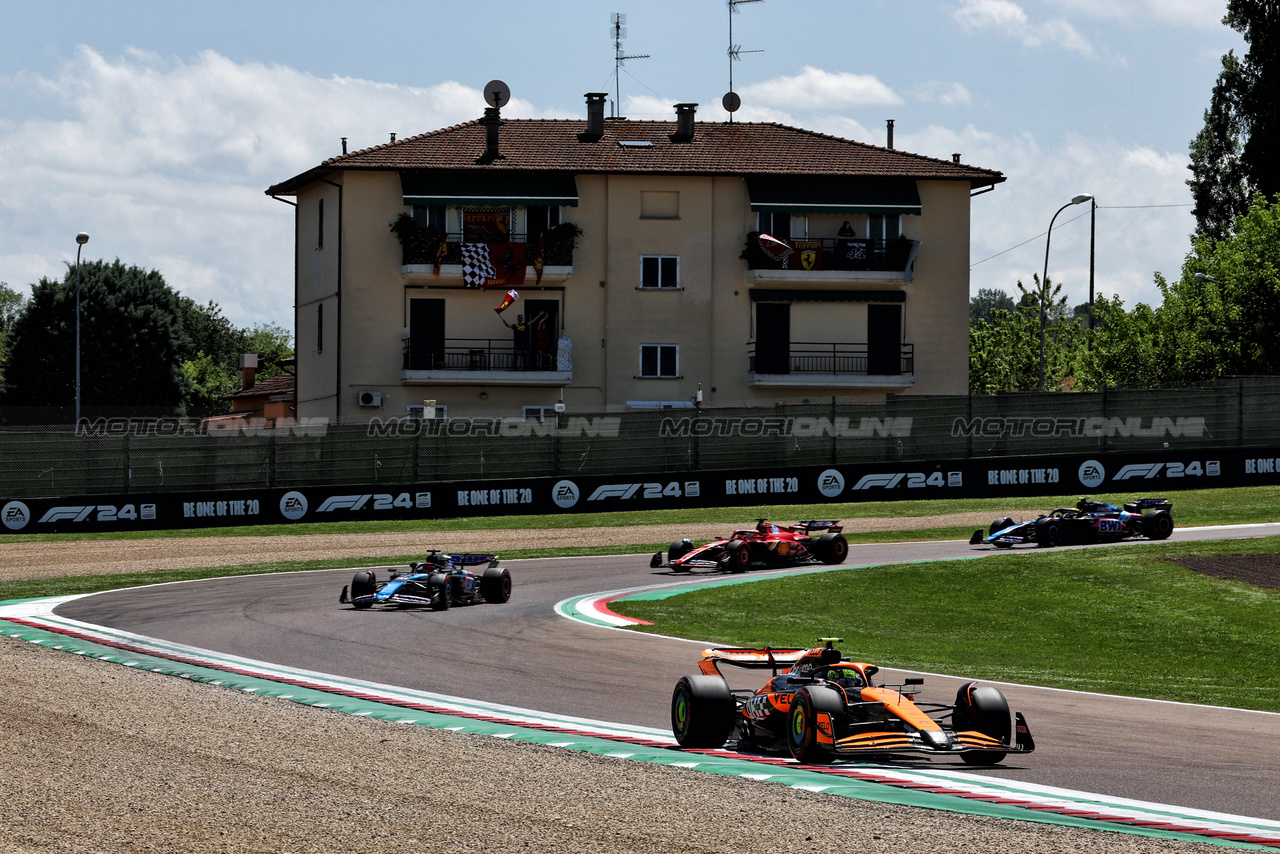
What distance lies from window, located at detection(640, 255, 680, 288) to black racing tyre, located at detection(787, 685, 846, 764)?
39.8 meters

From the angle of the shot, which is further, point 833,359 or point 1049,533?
point 833,359

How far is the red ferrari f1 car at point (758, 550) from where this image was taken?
2686 cm

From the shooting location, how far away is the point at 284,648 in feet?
55.9

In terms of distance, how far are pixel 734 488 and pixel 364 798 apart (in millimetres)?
29605

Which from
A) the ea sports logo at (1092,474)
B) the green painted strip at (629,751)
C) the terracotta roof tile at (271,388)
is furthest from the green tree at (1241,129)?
the green painted strip at (629,751)

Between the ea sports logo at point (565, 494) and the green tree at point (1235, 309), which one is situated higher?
the green tree at point (1235, 309)

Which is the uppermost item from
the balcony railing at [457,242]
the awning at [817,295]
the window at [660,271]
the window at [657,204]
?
the window at [657,204]

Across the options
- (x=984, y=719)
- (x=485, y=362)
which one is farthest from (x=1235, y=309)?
(x=984, y=719)

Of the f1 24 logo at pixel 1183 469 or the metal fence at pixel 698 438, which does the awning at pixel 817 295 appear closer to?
the metal fence at pixel 698 438

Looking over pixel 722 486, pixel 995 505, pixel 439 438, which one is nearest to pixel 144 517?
pixel 439 438

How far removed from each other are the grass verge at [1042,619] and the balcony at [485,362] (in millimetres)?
24303

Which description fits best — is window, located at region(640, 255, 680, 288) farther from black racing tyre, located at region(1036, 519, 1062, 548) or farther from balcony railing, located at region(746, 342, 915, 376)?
black racing tyre, located at region(1036, 519, 1062, 548)

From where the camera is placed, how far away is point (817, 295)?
1964 inches

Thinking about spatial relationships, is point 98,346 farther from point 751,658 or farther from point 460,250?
point 751,658
